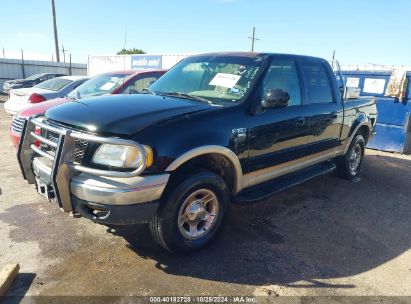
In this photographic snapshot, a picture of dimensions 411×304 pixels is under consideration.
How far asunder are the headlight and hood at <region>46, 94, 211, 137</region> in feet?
0.40

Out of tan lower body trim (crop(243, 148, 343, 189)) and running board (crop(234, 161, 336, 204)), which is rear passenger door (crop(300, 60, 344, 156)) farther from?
running board (crop(234, 161, 336, 204))

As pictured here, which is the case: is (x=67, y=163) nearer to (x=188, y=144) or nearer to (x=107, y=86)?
(x=188, y=144)

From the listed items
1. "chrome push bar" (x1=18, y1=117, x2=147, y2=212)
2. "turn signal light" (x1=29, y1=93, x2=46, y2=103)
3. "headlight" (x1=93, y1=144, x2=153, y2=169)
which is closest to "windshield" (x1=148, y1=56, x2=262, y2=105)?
"headlight" (x1=93, y1=144, x2=153, y2=169)

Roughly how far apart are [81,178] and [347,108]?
415 cm

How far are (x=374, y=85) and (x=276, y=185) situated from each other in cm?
618

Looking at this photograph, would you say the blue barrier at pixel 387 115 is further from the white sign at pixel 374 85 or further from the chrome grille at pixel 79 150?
the chrome grille at pixel 79 150

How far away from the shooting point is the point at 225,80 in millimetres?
3932

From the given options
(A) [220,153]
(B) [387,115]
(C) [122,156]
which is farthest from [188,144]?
(B) [387,115]

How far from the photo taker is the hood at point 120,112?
285 cm

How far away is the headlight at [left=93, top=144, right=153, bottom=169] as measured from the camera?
278 cm

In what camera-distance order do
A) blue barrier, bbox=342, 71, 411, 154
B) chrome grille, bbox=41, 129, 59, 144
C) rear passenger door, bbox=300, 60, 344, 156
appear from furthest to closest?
blue barrier, bbox=342, 71, 411, 154, rear passenger door, bbox=300, 60, 344, 156, chrome grille, bbox=41, 129, 59, 144

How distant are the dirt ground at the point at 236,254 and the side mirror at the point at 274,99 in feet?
4.62

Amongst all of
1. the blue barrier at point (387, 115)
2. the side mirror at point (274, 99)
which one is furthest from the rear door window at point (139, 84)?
the blue barrier at point (387, 115)

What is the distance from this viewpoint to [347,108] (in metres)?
5.38
